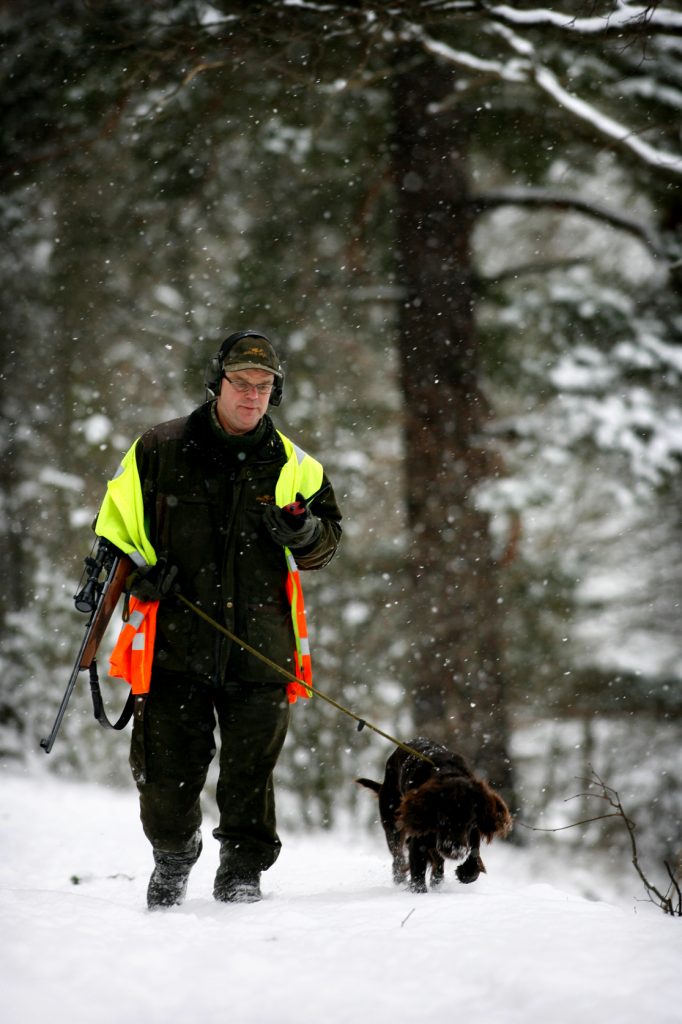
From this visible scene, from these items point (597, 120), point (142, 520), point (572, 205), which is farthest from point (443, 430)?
point (142, 520)

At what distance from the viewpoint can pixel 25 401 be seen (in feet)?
27.7

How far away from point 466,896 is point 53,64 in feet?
24.3

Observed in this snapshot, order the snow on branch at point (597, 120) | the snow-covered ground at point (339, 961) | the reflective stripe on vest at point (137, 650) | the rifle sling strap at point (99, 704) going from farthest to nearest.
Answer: the snow on branch at point (597, 120) < the rifle sling strap at point (99, 704) < the reflective stripe on vest at point (137, 650) < the snow-covered ground at point (339, 961)

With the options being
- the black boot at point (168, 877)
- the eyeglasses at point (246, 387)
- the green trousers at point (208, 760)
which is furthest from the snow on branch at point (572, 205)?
the black boot at point (168, 877)

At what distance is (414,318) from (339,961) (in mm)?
5532

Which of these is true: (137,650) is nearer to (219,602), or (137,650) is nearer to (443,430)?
(219,602)

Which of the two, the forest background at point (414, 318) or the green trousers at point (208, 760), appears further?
the forest background at point (414, 318)

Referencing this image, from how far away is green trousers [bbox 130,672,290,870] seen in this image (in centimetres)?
304

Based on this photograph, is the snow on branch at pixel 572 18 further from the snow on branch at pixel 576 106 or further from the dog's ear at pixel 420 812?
the dog's ear at pixel 420 812

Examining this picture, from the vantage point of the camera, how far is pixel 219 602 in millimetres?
3133

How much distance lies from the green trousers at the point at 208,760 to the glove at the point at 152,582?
1.02ft

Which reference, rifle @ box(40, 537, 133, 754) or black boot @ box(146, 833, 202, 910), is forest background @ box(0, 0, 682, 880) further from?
rifle @ box(40, 537, 133, 754)

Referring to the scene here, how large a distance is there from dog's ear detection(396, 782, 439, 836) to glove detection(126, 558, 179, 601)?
126 cm

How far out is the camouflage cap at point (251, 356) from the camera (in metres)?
3.09
